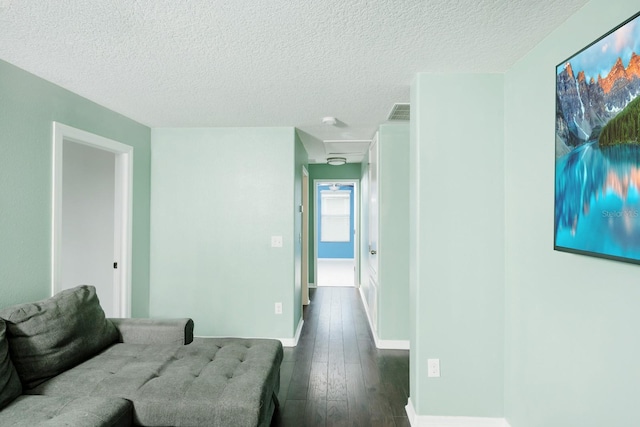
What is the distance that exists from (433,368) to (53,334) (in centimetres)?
234

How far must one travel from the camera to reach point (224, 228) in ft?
12.4

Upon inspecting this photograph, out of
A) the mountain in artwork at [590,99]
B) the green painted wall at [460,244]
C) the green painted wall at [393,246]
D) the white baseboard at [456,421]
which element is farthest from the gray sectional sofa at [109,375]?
the mountain in artwork at [590,99]

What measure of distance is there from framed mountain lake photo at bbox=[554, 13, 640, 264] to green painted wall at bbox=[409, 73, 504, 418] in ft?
1.96

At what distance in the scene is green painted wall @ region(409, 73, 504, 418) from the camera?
2227 millimetres

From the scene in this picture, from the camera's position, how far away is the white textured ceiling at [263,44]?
1550mm

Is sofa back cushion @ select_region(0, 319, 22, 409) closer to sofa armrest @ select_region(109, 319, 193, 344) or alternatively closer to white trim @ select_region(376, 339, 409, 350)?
sofa armrest @ select_region(109, 319, 193, 344)

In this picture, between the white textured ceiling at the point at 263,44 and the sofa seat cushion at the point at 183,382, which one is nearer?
the white textured ceiling at the point at 263,44

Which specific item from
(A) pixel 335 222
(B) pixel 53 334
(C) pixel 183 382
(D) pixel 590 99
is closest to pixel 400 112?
(D) pixel 590 99

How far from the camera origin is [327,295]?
20.1 ft

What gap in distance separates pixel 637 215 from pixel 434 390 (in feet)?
5.28

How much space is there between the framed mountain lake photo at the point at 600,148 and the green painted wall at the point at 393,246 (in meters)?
2.05

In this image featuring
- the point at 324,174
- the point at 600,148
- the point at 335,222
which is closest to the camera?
the point at 600,148

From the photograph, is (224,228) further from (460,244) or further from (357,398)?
(460,244)

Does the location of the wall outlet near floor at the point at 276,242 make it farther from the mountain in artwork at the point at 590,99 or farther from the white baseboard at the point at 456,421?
the mountain in artwork at the point at 590,99
